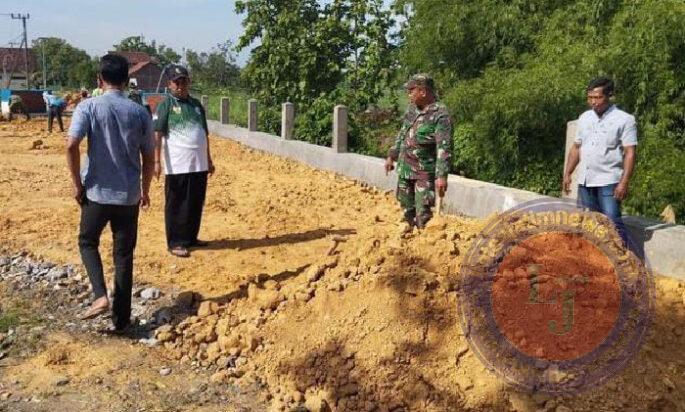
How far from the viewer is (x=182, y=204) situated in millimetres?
5352

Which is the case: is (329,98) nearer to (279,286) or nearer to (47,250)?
(47,250)

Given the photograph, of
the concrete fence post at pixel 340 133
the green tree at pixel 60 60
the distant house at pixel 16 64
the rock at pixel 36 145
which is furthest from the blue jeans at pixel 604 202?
the green tree at pixel 60 60

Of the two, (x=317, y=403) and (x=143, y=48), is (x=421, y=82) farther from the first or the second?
(x=143, y=48)

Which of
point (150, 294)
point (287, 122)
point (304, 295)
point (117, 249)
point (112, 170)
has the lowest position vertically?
point (150, 294)

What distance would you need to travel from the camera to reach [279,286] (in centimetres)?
436

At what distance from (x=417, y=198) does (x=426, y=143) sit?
0.45 m

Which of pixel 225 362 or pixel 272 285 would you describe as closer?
pixel 225 362

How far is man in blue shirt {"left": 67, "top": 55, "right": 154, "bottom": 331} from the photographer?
3.73 metres


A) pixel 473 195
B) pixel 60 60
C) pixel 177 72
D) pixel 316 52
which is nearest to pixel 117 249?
pixel 177 72

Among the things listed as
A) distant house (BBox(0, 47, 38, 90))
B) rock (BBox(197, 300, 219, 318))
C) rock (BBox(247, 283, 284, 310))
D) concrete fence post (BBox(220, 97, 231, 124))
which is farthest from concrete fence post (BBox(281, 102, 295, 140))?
distant house (BBox(0, 47, 38, 90))

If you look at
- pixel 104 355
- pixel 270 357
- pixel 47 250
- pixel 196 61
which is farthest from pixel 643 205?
pixel 196 61

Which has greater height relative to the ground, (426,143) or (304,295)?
(426,143)

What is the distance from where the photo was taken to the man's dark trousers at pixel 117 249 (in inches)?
152

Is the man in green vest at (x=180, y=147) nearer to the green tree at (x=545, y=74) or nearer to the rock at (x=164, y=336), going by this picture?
the rock at (x=164, y=336)
